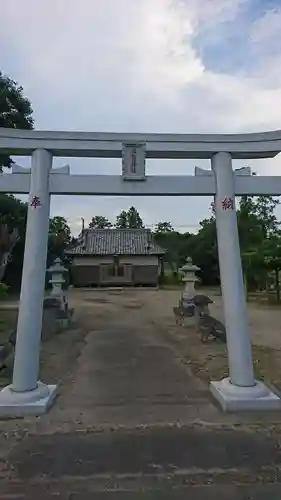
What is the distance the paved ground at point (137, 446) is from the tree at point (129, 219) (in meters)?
38.5

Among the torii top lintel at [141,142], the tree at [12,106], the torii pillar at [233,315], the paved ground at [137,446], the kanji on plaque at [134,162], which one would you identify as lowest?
the paved ground at [137,446]

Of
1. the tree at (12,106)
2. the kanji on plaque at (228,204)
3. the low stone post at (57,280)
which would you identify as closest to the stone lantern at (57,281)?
the low stone post at (57,280)

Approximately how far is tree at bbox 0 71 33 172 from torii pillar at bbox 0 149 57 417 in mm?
9341

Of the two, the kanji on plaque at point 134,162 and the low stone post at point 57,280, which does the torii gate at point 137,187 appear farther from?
the low stone post at point 57,280

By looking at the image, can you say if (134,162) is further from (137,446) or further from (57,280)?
(57,280)

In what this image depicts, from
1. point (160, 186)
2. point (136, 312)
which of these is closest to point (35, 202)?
point (160, 186)

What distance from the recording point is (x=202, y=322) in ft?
33.5

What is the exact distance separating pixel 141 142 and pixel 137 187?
0.53 meters

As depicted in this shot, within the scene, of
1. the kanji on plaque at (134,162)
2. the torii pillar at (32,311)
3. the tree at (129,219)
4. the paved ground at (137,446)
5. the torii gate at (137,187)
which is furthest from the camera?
the tree at (129,219)

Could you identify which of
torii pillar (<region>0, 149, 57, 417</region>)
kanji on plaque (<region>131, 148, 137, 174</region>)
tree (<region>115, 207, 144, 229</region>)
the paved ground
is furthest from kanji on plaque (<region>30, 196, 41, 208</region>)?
tree (<region>115, 207, 144, 229</region>)

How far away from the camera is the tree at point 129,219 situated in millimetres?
44500

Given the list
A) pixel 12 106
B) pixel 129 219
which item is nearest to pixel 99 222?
pixel 129 219

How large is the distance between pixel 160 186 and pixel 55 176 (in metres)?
1.22

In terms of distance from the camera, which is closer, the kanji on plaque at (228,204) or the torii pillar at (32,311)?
the torii pillar at (32,311)
